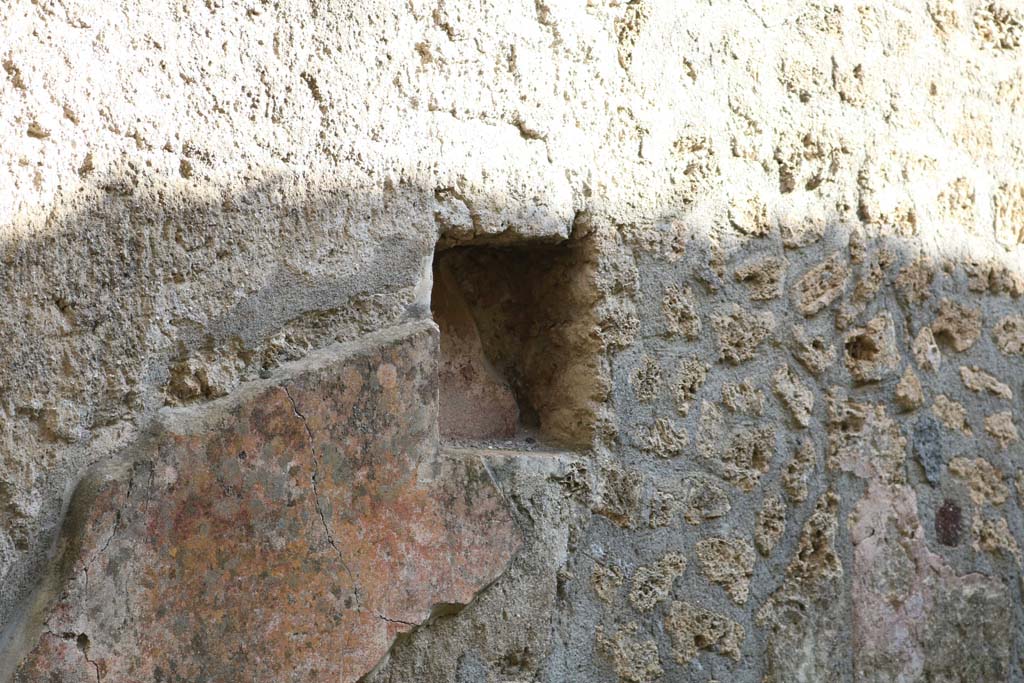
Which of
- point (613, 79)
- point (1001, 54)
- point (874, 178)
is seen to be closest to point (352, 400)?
point (613, 79)

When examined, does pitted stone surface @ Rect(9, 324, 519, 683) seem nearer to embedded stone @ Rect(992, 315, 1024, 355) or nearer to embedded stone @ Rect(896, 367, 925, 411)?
embedded stone @ Rect(896, 367, 925, 411)

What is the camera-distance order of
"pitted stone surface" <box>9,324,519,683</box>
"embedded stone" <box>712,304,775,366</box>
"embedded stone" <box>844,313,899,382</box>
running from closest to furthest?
"pitted stone surface" <box>9,324,519,683</box>, "embedded stone" <box>712,304,775,366</box>, "embedded stone" <box>844,313,899,382</box>

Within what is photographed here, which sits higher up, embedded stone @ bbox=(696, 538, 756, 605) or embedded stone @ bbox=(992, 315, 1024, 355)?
embedded stone @ bbox=(992, 315, 1024, 355)

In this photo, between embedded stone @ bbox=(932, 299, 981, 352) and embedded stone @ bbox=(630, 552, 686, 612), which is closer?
embedded stone @ bbox=(630, 552, 686, 612)

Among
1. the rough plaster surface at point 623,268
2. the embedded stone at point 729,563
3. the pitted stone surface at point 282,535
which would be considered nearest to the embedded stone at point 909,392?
the rough plaster surface at point 623,268

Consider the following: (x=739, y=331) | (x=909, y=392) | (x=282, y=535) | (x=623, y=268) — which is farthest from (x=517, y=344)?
(x=909, y=392)

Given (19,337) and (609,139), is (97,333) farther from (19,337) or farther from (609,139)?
(609,139)

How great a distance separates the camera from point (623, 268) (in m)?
1.93

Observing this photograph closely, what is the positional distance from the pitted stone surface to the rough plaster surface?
5cm

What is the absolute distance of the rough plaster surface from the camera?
1.41 meters

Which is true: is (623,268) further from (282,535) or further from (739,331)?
(282,535)

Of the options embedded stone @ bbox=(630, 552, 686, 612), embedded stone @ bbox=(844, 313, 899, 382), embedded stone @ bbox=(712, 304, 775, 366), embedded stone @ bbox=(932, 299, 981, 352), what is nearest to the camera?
embedded stone @ bbox=(630, 552, 686, 612)

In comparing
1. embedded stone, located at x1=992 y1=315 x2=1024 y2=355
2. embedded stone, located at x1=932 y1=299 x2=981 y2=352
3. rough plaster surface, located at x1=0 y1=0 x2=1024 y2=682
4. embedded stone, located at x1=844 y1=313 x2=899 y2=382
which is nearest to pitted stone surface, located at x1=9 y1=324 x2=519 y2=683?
rough plaster surface, located at x1=0 y1=0 x2=1024 y2=682

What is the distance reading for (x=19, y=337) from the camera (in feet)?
4.40
